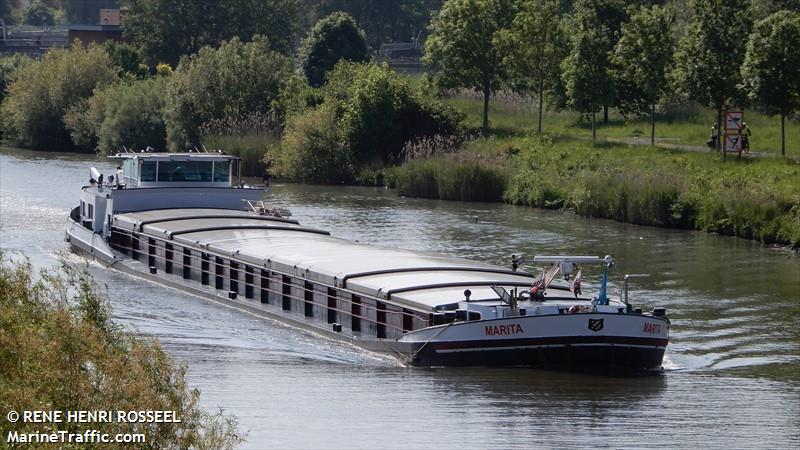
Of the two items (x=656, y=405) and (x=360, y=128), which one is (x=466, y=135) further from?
(x=656, y=405)

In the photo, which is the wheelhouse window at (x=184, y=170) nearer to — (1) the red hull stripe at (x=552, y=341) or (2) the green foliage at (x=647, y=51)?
(1) the red hull stripe at (x=552, y=341)

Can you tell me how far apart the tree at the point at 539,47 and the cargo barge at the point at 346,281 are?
26010 mm

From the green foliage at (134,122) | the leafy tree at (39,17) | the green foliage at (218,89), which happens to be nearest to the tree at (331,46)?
the green foliage at (218,89)

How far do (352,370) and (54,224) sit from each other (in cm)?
2415

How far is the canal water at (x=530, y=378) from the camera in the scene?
1956cm

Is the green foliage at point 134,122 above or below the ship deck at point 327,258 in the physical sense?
above

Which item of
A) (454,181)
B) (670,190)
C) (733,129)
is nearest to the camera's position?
(670,190)

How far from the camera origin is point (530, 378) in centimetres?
2247

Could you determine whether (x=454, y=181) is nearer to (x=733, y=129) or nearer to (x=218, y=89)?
(x=733, y=129)

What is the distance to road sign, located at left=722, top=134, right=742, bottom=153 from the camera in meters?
50.7

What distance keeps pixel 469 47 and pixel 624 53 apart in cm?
1099

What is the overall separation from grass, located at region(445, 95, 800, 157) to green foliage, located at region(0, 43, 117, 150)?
2313 centimetres

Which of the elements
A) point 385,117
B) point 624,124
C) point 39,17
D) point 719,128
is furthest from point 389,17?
point 719,128

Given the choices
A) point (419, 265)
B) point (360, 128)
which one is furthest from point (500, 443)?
point (360, 128)
